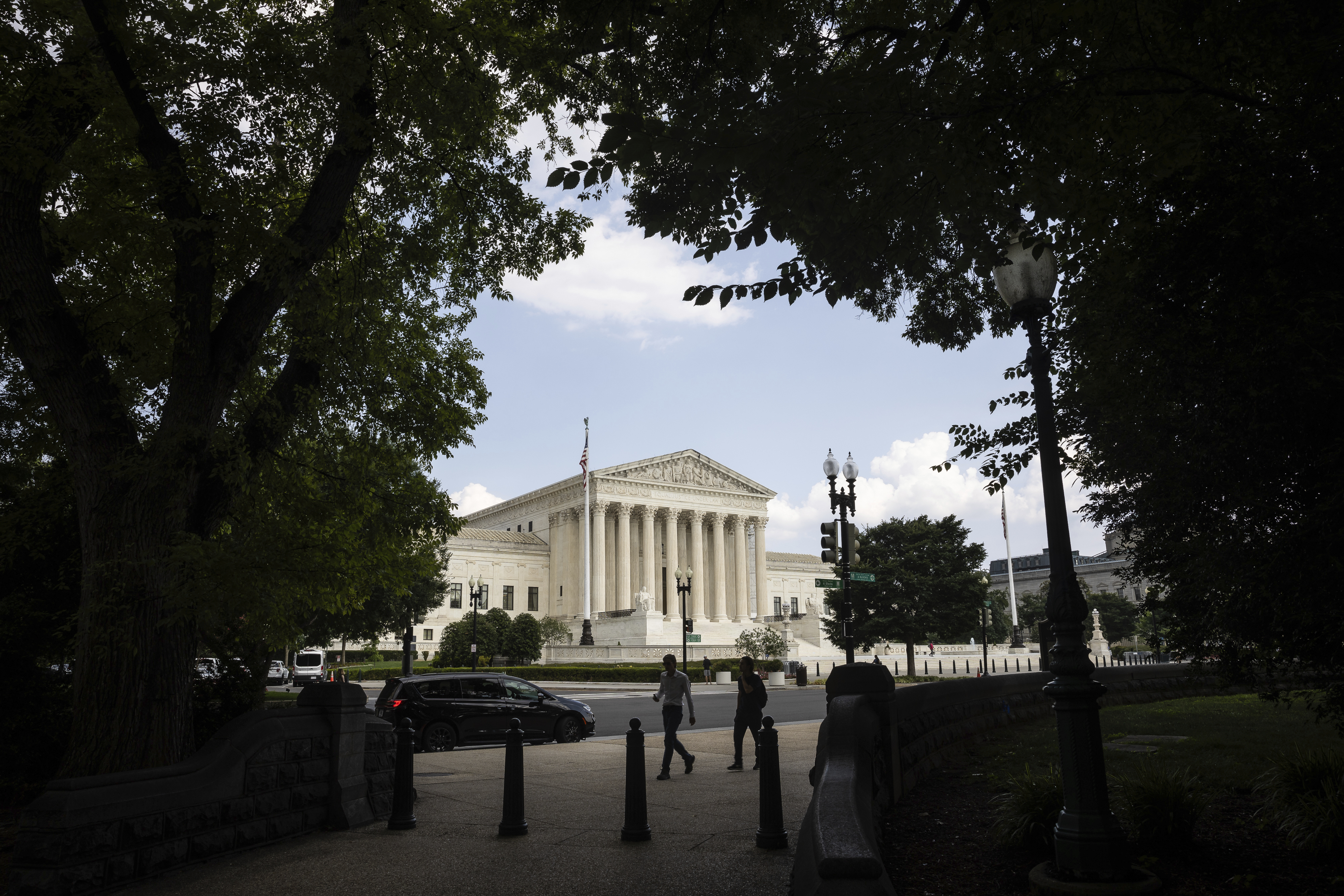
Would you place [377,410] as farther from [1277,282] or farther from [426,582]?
[426,582]

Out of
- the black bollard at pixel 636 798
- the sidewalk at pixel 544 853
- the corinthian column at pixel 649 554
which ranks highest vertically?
the corinthian column at pixel 649 554

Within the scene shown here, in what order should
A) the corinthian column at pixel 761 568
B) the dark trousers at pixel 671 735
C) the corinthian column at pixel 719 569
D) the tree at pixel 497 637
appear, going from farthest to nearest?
the corinthian column at pixel 761 568
the corinthian column at pixel 719 569
the tree at pixel 497 637
the dark trousers at pixel 671 735

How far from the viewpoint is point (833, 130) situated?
18.4 ft

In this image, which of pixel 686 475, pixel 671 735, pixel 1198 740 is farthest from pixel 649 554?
pixel 1198 740

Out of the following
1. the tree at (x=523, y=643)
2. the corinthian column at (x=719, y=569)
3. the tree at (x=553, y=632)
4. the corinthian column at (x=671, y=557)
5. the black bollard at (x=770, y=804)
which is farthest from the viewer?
the corinthian column at (x=719, y=569)

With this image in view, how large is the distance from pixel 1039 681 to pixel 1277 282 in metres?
15.5

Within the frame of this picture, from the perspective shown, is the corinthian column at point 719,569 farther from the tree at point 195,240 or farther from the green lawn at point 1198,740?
the tree at point 195,240

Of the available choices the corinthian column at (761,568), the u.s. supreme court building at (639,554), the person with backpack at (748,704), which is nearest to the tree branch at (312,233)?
the person with backpack at (748,704)

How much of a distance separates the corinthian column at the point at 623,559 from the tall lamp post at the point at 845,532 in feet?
199

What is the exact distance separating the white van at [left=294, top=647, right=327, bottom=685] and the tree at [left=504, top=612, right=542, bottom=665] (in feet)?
41.0

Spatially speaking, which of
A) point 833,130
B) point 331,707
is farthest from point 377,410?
point 833,130

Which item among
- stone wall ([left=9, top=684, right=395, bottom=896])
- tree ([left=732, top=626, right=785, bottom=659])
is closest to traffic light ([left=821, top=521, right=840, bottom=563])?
stone wall ([left=9, top=684, right=395, bottom=896])

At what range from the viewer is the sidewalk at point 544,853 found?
650 centimetres

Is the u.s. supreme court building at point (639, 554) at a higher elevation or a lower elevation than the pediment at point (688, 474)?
lower
